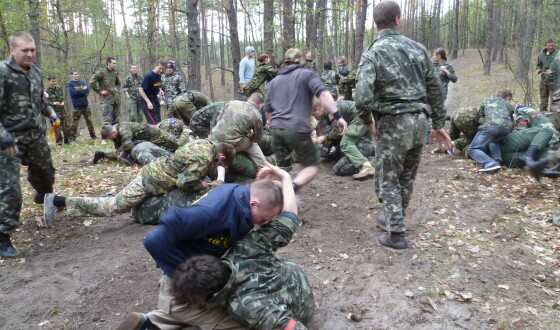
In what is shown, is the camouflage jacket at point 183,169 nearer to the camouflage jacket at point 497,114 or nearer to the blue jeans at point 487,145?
the blue jeans at point 487,145

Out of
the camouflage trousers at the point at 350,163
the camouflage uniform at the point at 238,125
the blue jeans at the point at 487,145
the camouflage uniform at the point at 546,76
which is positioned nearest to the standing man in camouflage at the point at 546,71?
the camouflage uniform at the point at 546,76

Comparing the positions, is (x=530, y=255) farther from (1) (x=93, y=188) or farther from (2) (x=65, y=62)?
(2) (x=65, y=62)

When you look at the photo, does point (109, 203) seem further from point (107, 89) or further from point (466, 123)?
point (107, 89)

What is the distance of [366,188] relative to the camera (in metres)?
6.46

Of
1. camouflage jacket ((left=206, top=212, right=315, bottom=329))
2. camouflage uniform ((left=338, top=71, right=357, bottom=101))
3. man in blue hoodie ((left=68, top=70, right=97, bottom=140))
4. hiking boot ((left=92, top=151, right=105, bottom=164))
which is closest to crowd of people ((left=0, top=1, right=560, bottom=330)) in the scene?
camouflage jacket ((left=206, top=212, right=315, bottom=329))

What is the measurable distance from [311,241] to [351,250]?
1.62 feet

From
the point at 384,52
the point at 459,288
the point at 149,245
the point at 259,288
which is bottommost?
the point at 459,288

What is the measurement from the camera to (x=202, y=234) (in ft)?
8.75

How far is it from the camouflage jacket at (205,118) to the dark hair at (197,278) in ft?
13.8

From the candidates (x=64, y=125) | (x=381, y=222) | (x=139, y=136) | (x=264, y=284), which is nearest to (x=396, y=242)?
(x=381, y=222)

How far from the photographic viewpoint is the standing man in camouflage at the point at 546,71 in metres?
10.5

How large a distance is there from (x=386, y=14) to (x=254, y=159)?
302cm

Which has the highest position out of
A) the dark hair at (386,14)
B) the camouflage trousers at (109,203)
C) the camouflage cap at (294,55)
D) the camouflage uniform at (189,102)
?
the dark hair at (386,14)

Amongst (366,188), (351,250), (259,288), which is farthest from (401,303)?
(366,188)
